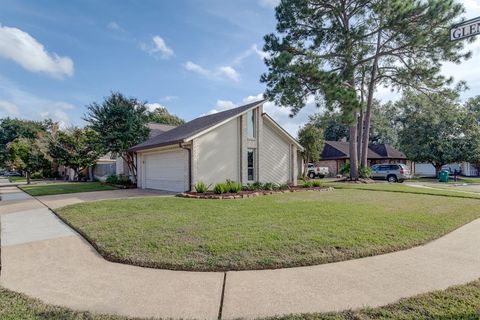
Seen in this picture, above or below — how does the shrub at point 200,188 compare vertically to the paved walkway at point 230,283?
above

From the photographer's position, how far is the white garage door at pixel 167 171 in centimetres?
1420

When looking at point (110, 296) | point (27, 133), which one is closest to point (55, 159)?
point (110, 296)

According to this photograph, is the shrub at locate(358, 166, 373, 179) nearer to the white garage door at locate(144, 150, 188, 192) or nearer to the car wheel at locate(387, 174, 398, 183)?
the car wheel at locate(387, 174, 398, 183)

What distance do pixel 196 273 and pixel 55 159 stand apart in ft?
89.1

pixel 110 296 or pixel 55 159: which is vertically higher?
pixel 55 159

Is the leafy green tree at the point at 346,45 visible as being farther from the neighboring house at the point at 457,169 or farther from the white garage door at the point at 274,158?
the neighboring house at the point at 457,169

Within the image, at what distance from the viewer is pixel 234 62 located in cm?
1450

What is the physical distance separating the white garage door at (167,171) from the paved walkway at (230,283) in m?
8.80

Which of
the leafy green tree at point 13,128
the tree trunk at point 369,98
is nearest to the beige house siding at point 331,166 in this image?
the tree trunk at point 369,98

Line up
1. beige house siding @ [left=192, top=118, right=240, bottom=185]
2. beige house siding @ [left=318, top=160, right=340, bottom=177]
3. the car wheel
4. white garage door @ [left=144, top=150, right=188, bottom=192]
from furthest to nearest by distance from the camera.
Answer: beige house siding @ [left=318, top=160, right=340, bottom=177]
the car wheel
white garage door @ [left=144, top=150, right=188, bottom=192]
beige house siding @ [left=192, top=118, right=240, bottom=185]

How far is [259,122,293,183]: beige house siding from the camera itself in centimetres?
1602

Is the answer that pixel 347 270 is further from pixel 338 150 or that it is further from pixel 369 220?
pixel 338 150

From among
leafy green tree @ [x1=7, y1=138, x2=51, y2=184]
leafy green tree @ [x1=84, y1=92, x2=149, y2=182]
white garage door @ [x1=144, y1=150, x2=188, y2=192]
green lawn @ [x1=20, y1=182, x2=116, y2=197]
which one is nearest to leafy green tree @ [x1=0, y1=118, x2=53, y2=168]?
leafy green tree @ [x1=7, y1=138, x2=51, y2=184]

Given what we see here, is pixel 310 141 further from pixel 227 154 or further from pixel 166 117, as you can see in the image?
pixel 166 117
